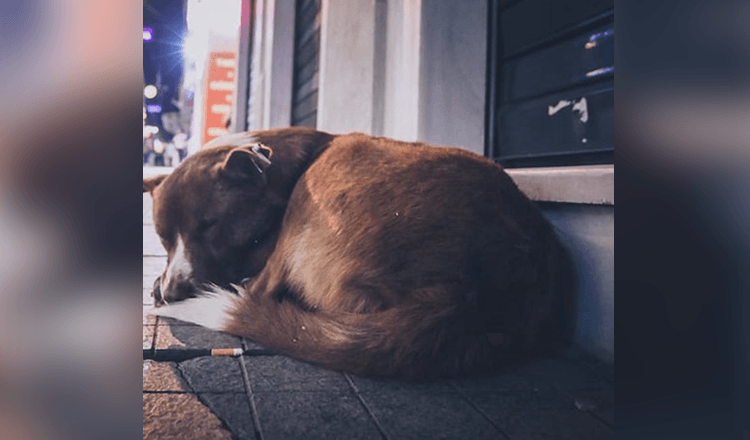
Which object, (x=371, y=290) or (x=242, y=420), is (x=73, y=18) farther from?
(x=371, y=290)

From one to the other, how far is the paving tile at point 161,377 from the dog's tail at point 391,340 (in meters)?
0.29

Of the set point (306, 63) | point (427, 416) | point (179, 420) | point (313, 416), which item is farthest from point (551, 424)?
point (306, 63)

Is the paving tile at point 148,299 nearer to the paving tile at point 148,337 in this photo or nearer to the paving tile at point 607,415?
the paving tile at point 148,337

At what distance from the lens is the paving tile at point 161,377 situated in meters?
1.77

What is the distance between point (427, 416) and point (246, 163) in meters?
1.60

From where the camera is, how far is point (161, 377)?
73.5 inches

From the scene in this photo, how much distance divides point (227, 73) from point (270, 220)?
1476cm

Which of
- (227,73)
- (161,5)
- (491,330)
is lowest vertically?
(491,330)

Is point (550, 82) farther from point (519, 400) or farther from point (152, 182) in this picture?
point (152, 182)

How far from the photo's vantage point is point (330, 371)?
76.8 inches

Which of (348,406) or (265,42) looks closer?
(348,406)

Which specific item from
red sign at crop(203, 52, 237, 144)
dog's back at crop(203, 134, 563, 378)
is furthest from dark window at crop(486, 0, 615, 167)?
red sign at crop(203, 52, 237, 144)

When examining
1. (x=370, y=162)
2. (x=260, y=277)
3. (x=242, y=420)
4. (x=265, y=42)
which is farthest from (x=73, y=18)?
(x=265, y=42)

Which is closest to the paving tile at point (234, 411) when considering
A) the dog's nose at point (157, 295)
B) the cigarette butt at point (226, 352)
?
the cigarette butt at point (226, 352)
